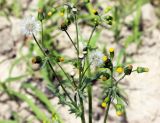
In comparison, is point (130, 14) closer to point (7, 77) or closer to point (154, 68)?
point (154, 68)

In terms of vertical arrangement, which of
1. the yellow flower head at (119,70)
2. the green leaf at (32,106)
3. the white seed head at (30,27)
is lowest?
the green leaf at (32,106)

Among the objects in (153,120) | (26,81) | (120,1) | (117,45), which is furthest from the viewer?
(120,1)

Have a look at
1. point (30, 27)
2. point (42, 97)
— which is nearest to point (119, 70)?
point (30, 27)

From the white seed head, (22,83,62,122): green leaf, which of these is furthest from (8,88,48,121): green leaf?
the white seed head

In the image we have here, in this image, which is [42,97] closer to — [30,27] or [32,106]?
[32,106]

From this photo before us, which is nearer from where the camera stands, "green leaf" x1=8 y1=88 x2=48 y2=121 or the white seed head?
the white seed head

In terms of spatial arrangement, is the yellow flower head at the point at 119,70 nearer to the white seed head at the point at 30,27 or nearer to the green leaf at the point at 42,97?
the white seed head at the point at 30,27

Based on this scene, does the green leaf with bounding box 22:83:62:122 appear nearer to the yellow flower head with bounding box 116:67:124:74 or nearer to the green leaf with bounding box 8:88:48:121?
the green leaf with bounding box 8:88:48:121

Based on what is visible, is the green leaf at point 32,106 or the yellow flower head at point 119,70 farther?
the green leaf at point 32,106

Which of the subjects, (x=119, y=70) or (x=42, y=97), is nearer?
(x=119, y=70)

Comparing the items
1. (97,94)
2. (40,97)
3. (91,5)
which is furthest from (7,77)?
(91,5)

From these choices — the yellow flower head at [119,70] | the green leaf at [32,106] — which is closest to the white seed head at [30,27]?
the yellow flower head at [119,70]
